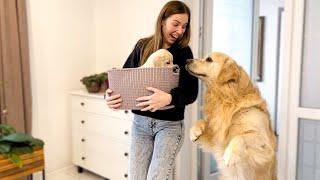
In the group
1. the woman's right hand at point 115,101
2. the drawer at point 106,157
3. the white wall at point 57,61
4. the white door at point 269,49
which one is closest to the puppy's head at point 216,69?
the woman's right hand at point 115,101

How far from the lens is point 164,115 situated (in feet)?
4.83

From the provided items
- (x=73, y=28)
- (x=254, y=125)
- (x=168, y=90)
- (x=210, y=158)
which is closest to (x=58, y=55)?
(x=73, y=28)

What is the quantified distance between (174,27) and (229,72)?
337mm

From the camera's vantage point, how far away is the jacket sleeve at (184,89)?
1.39 meters

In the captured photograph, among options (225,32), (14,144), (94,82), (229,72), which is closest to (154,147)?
(229,72)

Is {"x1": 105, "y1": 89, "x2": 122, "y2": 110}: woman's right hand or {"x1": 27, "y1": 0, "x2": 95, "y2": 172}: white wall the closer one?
{"x1": 105, "y1": 89, "x2": 122, "y2": 110}: woman's right hand

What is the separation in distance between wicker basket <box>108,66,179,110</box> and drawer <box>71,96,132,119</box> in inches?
50.4

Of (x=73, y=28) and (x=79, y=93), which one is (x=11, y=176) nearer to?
(x=79, y=93)

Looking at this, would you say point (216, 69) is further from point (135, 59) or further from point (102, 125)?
point (102, 125)

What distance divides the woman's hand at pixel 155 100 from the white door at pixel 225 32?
4.51 ft

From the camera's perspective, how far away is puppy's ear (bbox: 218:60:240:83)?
58.0 inches

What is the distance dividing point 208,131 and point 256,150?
0.83ft

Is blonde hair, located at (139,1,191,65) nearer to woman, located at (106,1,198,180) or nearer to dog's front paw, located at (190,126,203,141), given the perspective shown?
woman, located at (106,1,198,180)

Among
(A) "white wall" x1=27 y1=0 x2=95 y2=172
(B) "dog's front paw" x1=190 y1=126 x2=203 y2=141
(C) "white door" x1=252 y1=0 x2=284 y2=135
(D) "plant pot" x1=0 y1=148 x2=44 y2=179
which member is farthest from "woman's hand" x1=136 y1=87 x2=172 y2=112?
(C) "white door" x1=252 y1=0 x2=284 y2=135
